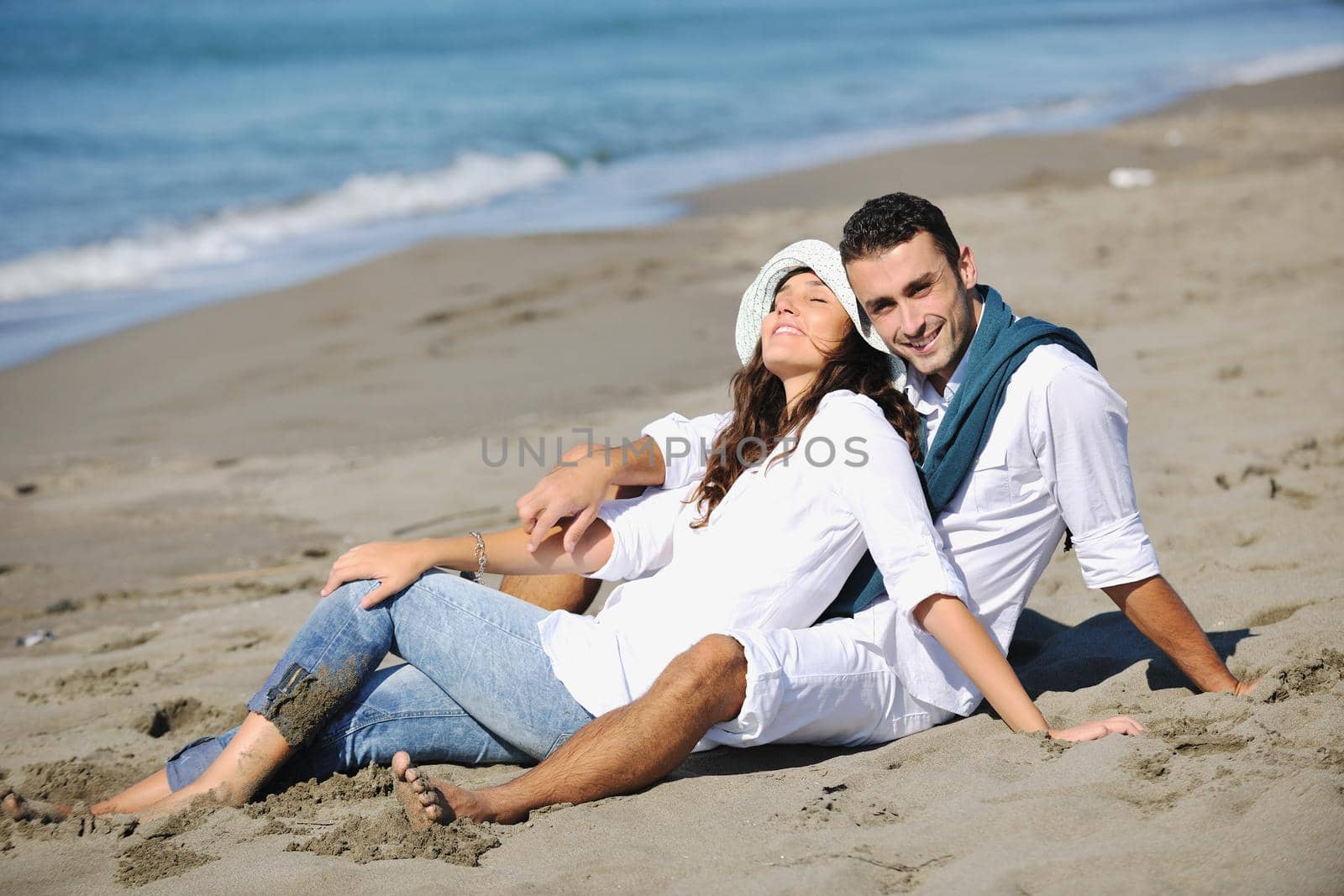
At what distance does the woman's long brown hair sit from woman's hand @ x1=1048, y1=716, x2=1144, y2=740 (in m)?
0.73

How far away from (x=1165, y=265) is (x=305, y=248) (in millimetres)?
7667

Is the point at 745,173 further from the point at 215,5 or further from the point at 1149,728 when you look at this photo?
the point at 215,5

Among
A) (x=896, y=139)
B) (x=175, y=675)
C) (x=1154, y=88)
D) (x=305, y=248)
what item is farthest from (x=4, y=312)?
(x=1154, y=88)

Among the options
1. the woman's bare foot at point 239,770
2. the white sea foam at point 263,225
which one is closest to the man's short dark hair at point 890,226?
the woman's bare foot at point 239,770

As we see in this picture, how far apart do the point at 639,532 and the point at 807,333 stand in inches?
26.6

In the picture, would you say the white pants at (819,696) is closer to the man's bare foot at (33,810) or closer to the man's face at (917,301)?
the man's face at (917,301)

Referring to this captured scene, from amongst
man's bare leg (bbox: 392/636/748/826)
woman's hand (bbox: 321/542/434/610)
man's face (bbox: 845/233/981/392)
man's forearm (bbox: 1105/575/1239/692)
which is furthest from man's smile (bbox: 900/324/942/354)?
woman's hand (bbox: 321/542/434/610)

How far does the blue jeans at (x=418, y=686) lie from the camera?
290 cm

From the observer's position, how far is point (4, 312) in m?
9.65

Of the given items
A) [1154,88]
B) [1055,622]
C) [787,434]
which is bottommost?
[1055,622]

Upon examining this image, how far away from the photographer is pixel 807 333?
3100 millimetres

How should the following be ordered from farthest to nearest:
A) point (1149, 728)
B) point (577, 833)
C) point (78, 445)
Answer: point (78, 445) < point (1149, 728) < point (577, 833)

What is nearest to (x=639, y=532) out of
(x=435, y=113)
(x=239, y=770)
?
(x=239, y=770)

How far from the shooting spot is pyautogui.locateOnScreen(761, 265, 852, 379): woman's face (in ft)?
10.2
